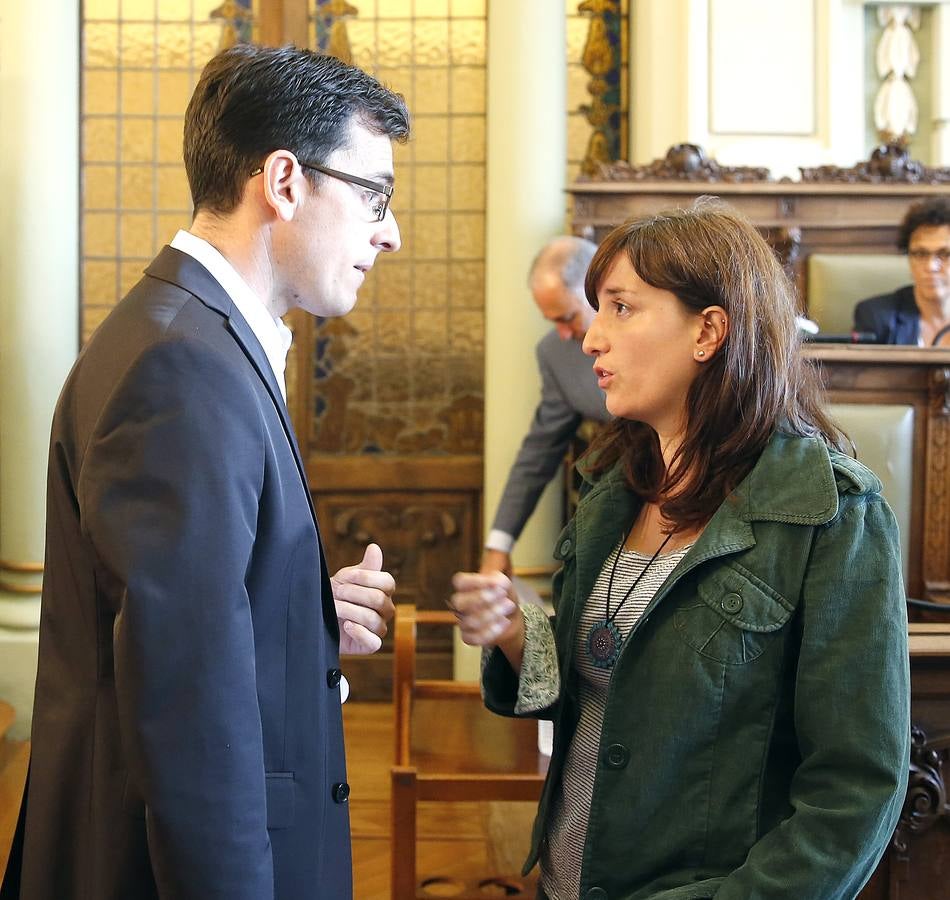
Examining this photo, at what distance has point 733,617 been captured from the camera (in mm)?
1258

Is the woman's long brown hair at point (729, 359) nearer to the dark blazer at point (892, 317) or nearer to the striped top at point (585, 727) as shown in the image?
the striped top at point (585, 727)

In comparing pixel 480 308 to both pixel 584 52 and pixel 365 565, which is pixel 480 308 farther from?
pixel 365 565

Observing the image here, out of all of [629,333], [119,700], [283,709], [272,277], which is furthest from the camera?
→ [629,333]

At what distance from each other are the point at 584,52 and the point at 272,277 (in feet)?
12.5

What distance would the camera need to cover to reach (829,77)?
4664mm

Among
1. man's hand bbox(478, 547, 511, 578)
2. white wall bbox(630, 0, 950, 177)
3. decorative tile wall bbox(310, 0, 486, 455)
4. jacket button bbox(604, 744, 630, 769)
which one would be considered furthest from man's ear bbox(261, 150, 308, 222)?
white wall bbox(630, 0, 950, 177)

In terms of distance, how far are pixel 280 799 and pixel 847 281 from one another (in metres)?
3.45

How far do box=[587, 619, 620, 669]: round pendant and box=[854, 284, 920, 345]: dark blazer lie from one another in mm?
2711

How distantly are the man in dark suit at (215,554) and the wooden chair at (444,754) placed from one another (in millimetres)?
1174

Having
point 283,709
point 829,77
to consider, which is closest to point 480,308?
point 829,77

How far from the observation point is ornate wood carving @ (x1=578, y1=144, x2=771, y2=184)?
403 centimetres

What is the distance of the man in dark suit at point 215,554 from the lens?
105 cm

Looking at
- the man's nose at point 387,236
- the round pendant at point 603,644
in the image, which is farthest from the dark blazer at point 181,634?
the round pendant at point 603,644

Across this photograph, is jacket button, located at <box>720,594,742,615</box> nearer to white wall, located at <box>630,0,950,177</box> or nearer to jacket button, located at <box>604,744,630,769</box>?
jacket button, located at <box>604,744,630,769</box>
